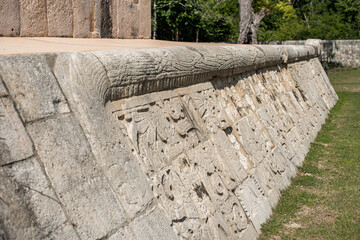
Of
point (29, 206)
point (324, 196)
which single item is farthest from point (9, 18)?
point (324, 196)

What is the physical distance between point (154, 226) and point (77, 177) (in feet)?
1.91

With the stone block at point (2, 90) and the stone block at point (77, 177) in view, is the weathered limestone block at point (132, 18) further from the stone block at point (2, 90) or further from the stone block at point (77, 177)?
the stone block at point (2, 90)

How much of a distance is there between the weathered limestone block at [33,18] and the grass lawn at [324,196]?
3110 millimetres

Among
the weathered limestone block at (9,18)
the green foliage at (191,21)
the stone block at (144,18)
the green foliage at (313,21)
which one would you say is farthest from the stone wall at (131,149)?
the green foliage at (313,21)

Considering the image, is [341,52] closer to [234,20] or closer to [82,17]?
[234,20]

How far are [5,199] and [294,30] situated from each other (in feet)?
83.1

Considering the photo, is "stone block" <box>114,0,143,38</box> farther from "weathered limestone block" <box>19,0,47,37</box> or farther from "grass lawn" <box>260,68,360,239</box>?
"grass lawn" <box>260,68,360,239</box>

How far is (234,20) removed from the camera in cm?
2680

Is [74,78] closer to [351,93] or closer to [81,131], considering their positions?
[81,131]

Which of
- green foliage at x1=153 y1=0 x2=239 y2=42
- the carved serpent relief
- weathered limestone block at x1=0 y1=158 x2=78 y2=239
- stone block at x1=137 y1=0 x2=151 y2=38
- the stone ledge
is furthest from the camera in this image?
green foliage at x1=153 y1=0 x2=239 y2=42

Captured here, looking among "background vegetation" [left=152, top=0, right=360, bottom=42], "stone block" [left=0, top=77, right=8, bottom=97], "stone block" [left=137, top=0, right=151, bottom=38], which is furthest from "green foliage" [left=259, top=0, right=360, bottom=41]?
"stone block" [left=0, top=77, right=8, bottom=97]

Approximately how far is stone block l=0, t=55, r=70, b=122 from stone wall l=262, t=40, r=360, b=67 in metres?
20.5

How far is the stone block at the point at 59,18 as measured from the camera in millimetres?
4733

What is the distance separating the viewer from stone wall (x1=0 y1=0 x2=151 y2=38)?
429 cm
